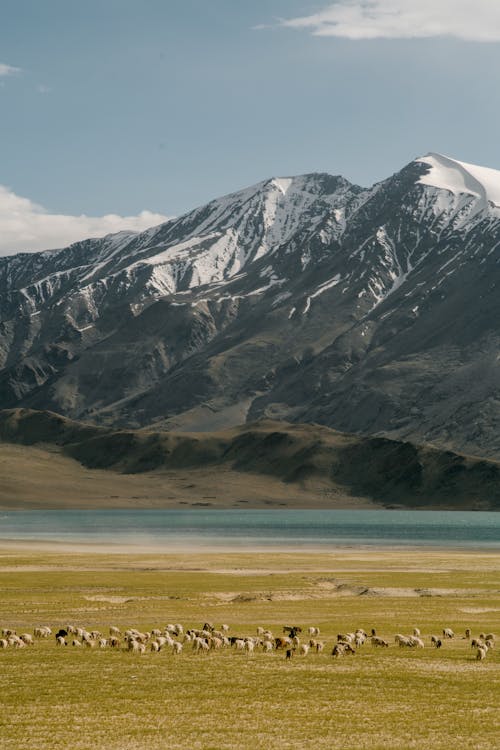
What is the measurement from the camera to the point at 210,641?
4519 centimetres

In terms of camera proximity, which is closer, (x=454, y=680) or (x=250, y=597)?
(x=454, y=680)

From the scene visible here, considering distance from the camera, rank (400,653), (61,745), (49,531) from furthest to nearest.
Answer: (49,531), (400,653), (61,745)

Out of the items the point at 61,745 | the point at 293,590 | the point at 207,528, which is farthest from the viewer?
the point at 207,528

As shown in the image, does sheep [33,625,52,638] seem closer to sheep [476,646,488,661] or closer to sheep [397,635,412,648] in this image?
sheep [397,635,412,648]

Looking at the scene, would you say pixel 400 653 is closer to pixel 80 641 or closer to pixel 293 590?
pixel 80 641

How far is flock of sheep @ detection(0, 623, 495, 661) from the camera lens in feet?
146

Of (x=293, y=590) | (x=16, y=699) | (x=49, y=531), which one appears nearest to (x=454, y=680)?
(x=16, y=699)

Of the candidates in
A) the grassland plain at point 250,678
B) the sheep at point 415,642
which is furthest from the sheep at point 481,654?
the sheep at point 415,642

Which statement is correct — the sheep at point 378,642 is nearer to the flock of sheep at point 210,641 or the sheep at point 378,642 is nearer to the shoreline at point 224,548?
the flock of sheep at point 210,641

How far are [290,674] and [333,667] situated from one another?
8.15ft

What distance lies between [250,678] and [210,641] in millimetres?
7922

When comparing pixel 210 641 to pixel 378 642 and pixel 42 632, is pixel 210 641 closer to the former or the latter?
pixel 378 642

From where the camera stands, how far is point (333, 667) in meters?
40.5

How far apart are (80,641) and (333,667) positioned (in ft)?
40.3
